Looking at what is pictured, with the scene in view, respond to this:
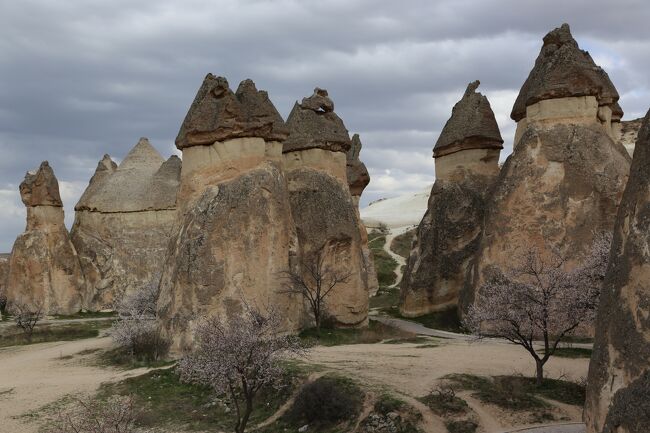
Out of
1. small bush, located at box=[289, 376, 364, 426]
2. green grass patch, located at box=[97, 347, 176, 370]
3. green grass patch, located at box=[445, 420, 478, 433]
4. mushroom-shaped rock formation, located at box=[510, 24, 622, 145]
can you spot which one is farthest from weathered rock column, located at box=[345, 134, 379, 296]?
green grass patch, located at box=[445, 420, 478, 433]

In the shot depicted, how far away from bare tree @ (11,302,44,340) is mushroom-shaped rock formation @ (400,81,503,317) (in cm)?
1292

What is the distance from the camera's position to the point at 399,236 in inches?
1971

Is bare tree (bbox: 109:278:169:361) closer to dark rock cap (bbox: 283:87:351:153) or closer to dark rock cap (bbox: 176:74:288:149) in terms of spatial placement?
dark rock cap (bbox: 176:74:288:149)

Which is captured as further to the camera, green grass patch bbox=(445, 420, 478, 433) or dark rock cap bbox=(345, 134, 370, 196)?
dark rock cap bbox=(345, 134, 370, 196)

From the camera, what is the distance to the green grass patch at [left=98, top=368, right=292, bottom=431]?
11.4 m

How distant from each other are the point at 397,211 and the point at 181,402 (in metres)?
69.1

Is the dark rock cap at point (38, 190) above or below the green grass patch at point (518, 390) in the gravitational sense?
above

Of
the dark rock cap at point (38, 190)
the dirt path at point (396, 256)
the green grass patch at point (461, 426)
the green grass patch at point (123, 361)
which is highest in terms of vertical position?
the dark rock cap at point (38, 190)

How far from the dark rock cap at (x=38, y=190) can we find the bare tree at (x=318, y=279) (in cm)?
1532

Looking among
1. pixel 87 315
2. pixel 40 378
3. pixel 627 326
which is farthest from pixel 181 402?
pixel 87 315

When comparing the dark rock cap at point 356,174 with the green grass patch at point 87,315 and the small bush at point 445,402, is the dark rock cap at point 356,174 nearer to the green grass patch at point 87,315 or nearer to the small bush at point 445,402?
the green grass patch at point 87,315

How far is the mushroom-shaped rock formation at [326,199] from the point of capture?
792 inches

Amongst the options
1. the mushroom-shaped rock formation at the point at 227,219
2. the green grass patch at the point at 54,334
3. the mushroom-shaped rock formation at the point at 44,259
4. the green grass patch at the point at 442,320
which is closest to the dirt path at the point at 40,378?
the green grass patch at the point at 54,334

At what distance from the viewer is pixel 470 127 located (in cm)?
2397
